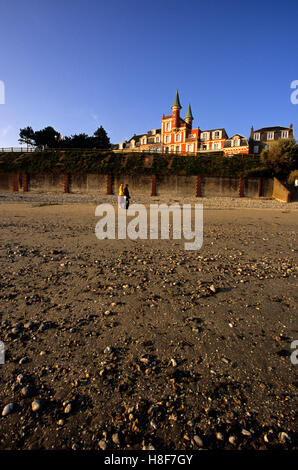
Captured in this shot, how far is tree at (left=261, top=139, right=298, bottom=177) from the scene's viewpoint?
120 feet

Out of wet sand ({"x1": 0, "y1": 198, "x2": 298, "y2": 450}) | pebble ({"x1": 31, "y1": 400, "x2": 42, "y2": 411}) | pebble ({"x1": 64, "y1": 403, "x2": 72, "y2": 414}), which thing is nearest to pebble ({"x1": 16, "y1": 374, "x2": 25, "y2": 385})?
wet sand ({"x1": 0, "y1": 198, "x2": 298, "y2": 450})

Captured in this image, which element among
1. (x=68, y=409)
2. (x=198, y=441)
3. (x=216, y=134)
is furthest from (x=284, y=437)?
(x=216, y=134)

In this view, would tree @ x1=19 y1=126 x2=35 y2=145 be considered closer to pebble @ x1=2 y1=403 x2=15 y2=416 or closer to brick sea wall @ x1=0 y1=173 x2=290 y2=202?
brick sea wall @ x1=0 y1=173 x2=290 y2=202

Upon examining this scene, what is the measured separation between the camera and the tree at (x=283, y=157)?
36.5m

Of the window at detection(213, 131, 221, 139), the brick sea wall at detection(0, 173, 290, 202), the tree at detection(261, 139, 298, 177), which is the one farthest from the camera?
the window at detection(213, 131, 221, 139)

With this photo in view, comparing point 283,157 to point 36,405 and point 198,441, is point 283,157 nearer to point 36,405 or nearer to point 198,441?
point 198,441

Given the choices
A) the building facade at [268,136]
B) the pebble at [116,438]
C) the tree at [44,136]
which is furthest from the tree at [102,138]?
the pebble at [116,438]

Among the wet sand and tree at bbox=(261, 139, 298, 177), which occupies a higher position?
tree at bbox=(261, 139, 298, 177)

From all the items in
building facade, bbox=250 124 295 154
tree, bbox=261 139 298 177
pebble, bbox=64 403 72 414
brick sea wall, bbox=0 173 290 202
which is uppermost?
building facade, bbox=250 124 295 154

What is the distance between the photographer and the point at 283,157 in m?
36.5

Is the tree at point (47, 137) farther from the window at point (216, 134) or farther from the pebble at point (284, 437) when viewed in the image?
the pebble at point (284, 437)

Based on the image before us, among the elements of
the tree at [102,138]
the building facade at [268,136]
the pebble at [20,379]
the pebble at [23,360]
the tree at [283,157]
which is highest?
the tree at [102,138]

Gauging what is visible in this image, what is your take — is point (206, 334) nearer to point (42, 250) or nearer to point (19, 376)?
point (19, 376)
